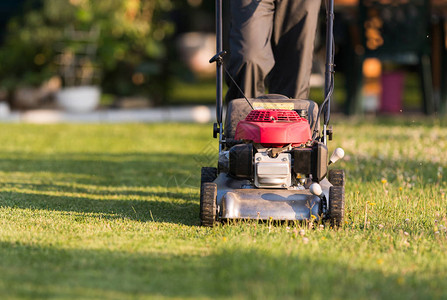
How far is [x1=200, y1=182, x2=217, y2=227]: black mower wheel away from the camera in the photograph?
3.68 m

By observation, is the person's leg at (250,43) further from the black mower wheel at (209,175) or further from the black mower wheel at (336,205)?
the black mower wheel at (336,205)

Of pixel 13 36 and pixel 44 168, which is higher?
pixel 13 36

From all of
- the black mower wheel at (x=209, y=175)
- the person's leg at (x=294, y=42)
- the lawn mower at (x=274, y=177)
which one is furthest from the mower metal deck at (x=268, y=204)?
the person's leg at (x=294, y=42)

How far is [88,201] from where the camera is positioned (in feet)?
15.1

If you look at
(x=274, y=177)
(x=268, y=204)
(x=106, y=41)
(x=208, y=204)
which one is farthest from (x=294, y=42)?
(x=106, y=41)

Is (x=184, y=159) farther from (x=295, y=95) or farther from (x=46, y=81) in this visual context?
(x=46, y=81)

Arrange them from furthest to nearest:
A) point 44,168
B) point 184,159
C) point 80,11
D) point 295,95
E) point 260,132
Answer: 1. point 80,11
2. point 184,159
3. point 44,168
4. point 295,95
5. point 260,132

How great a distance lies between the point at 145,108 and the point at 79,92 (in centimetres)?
116

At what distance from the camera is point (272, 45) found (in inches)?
186

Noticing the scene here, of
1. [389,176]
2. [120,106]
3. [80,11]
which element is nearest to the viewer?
[389,176]

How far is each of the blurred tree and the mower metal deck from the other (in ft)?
26.0

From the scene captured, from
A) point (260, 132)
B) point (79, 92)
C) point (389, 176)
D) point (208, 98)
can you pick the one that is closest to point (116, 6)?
point (79, 92)

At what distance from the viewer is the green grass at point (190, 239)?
2.73 meters

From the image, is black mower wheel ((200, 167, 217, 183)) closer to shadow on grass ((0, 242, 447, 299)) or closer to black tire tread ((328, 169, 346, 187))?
black tire tread ((328, 169, 346, 187))
